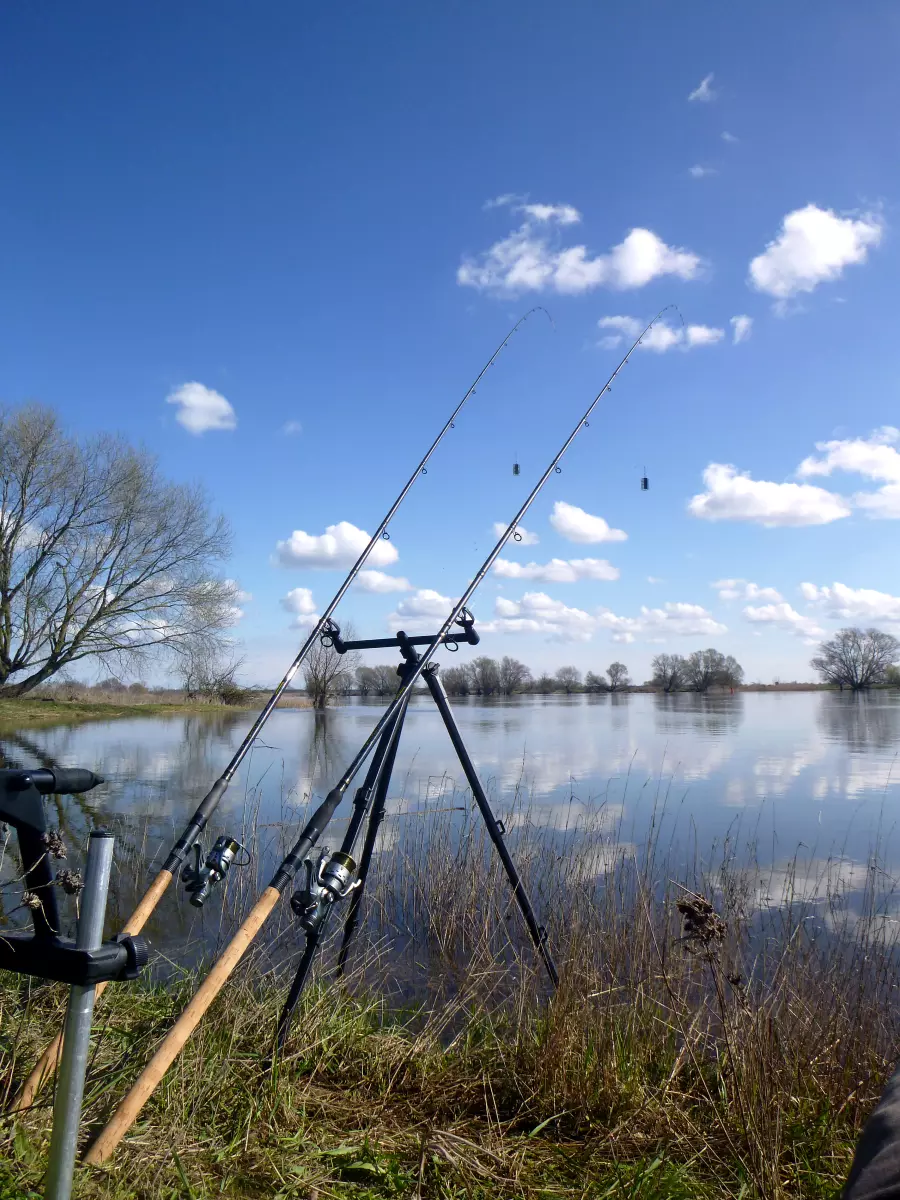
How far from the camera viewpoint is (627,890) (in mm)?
5789

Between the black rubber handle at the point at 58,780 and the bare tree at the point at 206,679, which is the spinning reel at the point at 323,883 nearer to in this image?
the black rubber handle at the point at 58,780

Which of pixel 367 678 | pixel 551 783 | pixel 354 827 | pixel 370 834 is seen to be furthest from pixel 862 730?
pixel 367 678

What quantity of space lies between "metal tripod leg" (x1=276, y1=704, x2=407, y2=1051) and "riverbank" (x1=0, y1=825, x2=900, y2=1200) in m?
0.12

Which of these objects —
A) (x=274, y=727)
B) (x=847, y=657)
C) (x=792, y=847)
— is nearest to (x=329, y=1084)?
(x=792, y=847)

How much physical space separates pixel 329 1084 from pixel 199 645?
25792 mm

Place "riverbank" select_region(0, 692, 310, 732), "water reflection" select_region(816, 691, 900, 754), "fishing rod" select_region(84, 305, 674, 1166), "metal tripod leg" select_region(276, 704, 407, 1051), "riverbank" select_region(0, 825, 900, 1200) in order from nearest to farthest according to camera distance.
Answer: "fishing rod" select_region(84, 305, 674, 1166), "riverbank" select_region(0, 825, 900, 1200), "metal tripod leg" select_region(276, 704, 407, 1051), "water reflection" select_region(816, 691, 900, 754), "riverbank" select_region(0, 692, 310, 732)

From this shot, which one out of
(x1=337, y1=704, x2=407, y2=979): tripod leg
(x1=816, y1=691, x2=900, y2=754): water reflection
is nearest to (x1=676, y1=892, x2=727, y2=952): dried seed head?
(x1=337, y1=704, x2=407, y2=979): tripod leg

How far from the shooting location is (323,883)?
85.1 inches

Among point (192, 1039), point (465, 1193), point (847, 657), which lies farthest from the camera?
point (847, 657)

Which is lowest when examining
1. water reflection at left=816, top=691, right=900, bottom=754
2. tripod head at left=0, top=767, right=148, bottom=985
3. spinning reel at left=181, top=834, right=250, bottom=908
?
water reflection at left=816, top=691, right=900, bottom=754

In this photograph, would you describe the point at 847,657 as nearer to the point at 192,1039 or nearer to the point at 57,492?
the point at 57,492

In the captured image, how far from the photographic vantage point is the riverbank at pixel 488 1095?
2.11 metres

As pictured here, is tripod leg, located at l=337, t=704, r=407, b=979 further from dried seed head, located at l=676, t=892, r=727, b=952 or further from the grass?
dried seed head, located at l=676, t=892, r=727, b=952

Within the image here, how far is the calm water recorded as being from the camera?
7.30 meters
